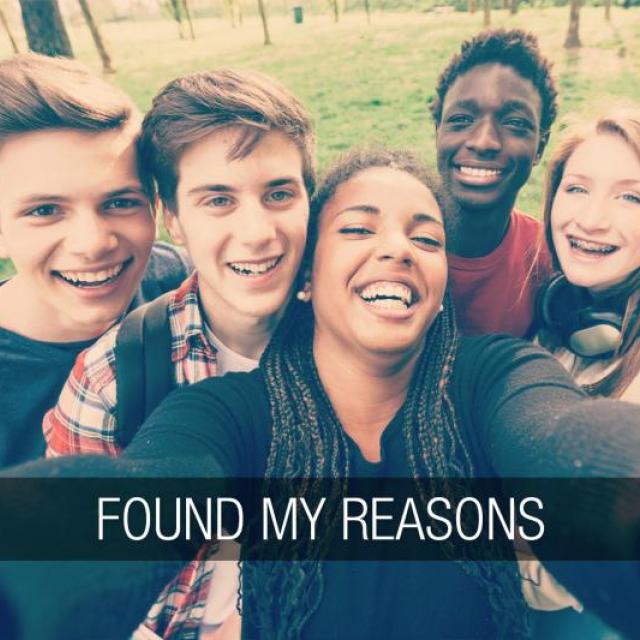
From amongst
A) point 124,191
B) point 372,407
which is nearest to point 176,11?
point 124,191

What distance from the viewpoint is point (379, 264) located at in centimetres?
176

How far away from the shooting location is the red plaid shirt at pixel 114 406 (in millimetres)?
1886

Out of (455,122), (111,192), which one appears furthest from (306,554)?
(455,122)

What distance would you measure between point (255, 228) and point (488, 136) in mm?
797

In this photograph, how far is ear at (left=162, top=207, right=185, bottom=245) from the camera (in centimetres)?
188

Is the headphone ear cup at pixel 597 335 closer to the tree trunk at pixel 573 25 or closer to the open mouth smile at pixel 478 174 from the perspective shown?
the open mouth smile at pixel 478 174

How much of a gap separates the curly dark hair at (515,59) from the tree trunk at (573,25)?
137 mm

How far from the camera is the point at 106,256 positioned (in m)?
1.85

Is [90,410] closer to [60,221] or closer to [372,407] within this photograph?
[60,221]

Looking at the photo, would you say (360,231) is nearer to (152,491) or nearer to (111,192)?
(111,192)

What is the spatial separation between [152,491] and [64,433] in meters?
0.58

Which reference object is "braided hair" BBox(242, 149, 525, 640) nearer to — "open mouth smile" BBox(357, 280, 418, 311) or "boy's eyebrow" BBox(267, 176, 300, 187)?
"boy's eyebrow" BBox(267, 176, 300, 187)

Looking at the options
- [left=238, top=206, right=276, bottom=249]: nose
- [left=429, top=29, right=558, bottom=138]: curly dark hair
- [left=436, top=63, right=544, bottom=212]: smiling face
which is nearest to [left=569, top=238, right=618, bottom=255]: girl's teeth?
[left=436, top=63, right=544, bottom=212]: smiling face

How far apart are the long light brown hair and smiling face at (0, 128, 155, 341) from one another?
1263 millimetres
